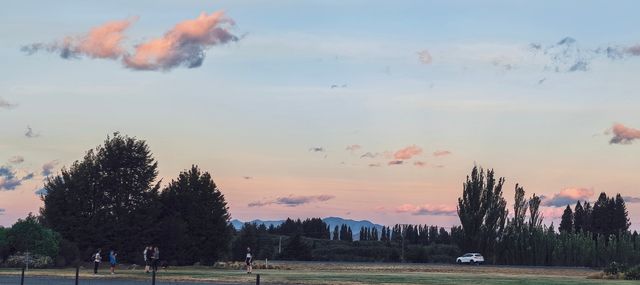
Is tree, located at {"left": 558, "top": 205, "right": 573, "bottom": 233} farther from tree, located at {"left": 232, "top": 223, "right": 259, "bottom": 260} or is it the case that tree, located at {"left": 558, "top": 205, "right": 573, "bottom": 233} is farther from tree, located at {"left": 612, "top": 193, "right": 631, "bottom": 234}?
tree, located at {"left": 232, "top": 223, "right": 259, "bottom": 260}

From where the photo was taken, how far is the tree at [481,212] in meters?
98.6

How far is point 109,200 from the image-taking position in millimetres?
73000

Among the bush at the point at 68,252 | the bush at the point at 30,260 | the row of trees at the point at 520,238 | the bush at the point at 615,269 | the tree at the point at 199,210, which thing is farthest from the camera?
the row of trees at the point at 520,238

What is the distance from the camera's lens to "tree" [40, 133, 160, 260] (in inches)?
2805

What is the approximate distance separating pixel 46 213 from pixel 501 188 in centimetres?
5128

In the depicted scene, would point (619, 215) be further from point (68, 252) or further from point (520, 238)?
point (68, 252)

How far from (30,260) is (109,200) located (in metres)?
12.5

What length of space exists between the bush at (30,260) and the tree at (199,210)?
48.2ft

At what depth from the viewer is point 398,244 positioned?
411 feet

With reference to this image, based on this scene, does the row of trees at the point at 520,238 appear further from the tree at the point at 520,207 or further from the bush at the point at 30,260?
the bush at the point at 30,260

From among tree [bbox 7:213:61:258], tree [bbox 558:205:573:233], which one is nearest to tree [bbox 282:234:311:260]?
tree [bbox 7:213:61:258]

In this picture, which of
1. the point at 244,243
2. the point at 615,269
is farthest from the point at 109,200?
the point at 615,269

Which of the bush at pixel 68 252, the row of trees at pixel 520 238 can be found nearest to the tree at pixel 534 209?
the row of trees at pixel 520 238

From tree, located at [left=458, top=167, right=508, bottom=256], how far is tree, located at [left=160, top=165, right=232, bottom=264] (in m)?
32.9
